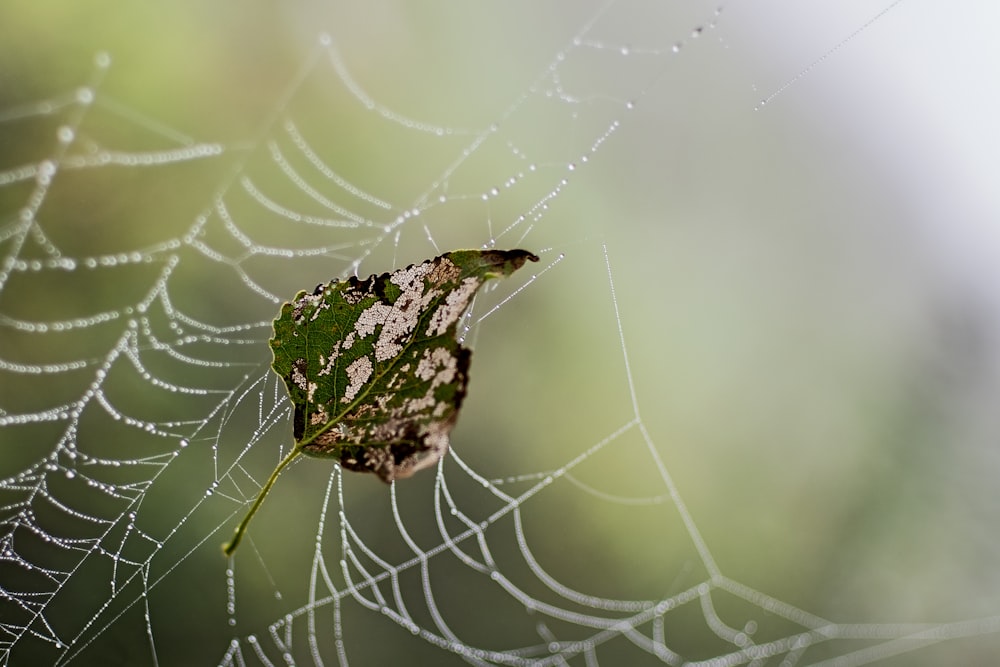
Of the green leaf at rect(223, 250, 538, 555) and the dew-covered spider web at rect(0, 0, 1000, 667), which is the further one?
the dew-covered spider web at rect(0, 0, 1000, 667)

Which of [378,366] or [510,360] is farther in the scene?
[510,360]

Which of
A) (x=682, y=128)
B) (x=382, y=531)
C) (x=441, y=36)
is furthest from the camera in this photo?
(x=682, y=128)

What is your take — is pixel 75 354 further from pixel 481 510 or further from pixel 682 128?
pixel 682 128

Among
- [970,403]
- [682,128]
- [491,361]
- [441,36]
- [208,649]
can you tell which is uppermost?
[441,36]

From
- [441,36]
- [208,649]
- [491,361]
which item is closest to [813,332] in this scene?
[491,361]
